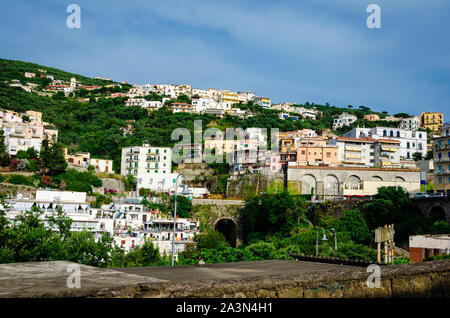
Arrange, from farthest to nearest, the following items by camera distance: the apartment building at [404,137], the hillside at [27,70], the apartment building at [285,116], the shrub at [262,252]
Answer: the hillside at [27,70]
the apartment building at [285,116]
the apartment building at [404,137]
the shrub at [262,252]

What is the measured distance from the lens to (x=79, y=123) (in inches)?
3861

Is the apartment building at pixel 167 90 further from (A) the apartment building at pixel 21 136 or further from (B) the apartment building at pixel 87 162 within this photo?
(A) the apartment building at pixel 21 136

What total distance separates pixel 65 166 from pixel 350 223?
3661cm

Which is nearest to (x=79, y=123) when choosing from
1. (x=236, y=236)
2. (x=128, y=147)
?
(x=128, y=147)

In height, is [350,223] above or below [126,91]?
below

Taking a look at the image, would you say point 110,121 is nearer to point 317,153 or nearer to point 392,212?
point 317,153

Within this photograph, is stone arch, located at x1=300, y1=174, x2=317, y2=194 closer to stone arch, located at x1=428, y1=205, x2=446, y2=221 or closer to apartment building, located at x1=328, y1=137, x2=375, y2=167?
apartment building, located at x1=328, y1=137, x2=375, y2=167

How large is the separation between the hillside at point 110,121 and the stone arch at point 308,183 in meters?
31.6

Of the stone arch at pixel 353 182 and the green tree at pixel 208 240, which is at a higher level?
the stone arch at pixel 353 182

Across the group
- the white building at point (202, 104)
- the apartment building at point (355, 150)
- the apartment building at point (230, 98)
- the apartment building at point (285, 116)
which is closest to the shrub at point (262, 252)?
the apartment building at point (355, 150)

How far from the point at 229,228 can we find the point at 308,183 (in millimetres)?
11863

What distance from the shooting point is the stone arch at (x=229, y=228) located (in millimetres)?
56562
